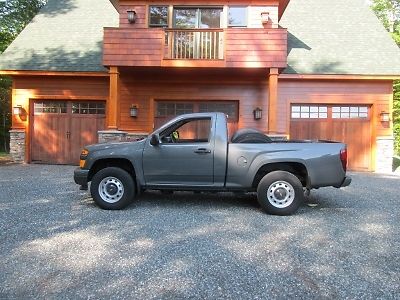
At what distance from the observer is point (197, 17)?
11055mm

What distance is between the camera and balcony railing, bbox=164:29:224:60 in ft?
34.4

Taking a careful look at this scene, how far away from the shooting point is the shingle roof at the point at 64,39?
39.4 feet

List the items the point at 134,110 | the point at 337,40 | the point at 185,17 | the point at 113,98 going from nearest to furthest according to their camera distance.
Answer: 1. the point at 113,98
2. the point at 185,17
3. the point at 134,110
4. the point at 337,40

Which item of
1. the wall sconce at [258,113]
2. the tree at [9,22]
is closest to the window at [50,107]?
the wall sconce at [258,113]

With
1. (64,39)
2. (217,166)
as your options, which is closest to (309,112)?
(217,166)

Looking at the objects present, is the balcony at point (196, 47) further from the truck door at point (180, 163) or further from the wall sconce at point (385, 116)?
the truck door at point (180, 163)

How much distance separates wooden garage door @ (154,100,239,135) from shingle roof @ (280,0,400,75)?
2.45m

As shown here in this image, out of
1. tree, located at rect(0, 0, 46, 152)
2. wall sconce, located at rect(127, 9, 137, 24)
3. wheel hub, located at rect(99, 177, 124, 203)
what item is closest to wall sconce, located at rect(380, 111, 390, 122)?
wall sconce, located at rect(127, 9, 137, 24)

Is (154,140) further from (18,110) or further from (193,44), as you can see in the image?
(18,110)

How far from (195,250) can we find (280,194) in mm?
2172

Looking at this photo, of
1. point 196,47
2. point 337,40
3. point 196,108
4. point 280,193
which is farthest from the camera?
point 337,40

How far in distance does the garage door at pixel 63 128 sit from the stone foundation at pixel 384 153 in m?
10.3

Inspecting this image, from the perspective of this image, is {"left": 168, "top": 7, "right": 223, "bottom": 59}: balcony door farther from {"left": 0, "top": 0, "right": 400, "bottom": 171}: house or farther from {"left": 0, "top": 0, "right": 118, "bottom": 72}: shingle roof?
{"left": 0, "top": 0, "right": 118, "bottom": 72}: shingle roof

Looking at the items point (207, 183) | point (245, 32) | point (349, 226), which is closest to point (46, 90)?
point (245, 32)
